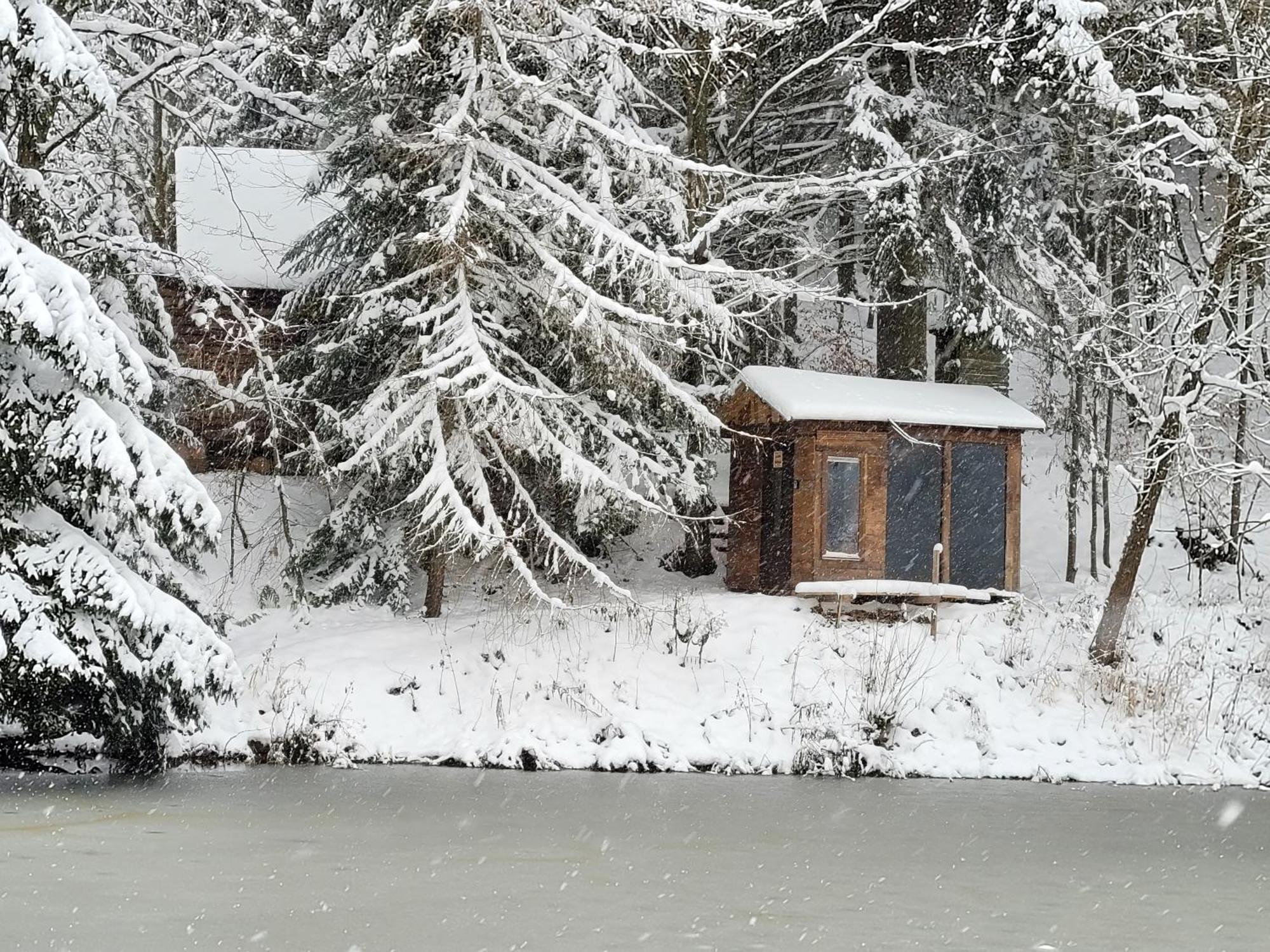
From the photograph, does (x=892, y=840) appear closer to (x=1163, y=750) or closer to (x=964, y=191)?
(x=1163, y=750)

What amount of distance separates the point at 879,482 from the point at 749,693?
430cm

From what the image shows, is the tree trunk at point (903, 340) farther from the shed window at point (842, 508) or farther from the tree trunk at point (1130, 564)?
the tree trunk at point (1130, 564)

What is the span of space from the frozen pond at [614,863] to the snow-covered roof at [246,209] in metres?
12.3

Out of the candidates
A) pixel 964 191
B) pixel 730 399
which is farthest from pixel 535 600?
pixel 964 191

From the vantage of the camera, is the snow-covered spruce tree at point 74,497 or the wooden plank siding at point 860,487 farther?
the wooden plank siding at point 860,487

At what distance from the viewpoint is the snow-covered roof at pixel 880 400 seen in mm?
18016

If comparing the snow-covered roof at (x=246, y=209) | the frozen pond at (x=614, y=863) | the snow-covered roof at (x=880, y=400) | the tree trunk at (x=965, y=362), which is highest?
the snow-covered roof at (x=246, y=209)

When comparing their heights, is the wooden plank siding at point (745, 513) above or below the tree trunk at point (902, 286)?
below

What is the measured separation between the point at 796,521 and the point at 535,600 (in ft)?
12.4

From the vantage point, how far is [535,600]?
16.1 meters

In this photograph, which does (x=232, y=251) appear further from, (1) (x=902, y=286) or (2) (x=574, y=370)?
(1) (x=902, y=286)

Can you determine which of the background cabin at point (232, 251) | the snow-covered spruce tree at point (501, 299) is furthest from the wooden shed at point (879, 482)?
the background cabin at point (232, 251)

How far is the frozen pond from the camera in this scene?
27.3ft

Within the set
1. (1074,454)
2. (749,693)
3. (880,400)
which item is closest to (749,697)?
(749,693)
